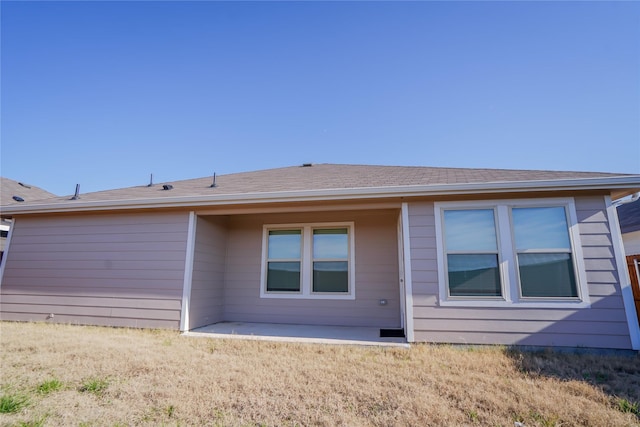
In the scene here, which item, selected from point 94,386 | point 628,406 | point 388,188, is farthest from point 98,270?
point 628,406

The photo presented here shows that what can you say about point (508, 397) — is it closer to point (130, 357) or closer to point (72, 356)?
point (130, 357)

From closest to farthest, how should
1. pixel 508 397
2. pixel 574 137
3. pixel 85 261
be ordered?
1. pixel 508 397
2. pixel 85 261
3. pixel 574 137

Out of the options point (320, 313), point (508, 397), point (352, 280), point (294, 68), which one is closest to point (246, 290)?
point (320, 313)

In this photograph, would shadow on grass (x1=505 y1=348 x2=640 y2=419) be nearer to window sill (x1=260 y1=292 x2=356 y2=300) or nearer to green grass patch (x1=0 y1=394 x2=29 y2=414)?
window sill (x1=260 y1=292 x2=356 y2=300)

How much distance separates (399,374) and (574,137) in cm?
1026

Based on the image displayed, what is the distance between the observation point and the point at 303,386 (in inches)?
114

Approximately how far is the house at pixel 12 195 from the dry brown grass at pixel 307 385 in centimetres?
545

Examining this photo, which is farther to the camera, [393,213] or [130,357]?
[393,213]

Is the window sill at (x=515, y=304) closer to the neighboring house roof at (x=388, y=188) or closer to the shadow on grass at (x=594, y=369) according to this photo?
the shadow on grass at (x=594, y=369)

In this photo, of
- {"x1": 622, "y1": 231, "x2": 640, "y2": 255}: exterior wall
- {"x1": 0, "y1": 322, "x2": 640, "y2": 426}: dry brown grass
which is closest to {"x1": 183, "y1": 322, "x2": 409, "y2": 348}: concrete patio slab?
{"x1": 0, "y1": 322, "x2": 640, "y2": 426}: dry brown grass

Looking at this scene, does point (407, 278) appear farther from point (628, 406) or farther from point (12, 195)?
point (12, 195)

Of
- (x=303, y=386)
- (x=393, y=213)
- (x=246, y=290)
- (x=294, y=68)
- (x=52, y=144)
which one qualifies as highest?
(x=294, y=68)

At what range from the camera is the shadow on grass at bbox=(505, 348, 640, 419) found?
2.72 metres

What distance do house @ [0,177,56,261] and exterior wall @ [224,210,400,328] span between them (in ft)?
20.1
